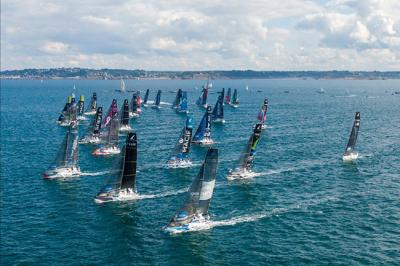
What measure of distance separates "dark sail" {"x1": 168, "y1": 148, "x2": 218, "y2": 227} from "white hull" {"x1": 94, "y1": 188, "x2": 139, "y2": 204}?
1405 cm

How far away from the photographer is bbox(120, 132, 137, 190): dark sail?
71.5 metres

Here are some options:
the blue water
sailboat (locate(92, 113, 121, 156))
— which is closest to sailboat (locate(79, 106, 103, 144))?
the blue water

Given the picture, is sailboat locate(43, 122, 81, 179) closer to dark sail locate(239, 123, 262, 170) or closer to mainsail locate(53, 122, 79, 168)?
mainsail locate(53, 122, 79, 168)

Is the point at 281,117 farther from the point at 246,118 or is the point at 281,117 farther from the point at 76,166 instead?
the point at 76,166

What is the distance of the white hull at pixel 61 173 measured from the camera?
84438 mm

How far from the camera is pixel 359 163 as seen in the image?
98.8 meters

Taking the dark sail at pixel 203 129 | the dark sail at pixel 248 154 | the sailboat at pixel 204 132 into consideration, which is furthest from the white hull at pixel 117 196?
the dark sail at pixel 203 129

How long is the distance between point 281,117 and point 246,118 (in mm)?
14939

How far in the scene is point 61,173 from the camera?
85.1 m

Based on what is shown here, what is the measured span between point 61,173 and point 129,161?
1991cm

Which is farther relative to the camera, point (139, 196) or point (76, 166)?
point (76, 166)

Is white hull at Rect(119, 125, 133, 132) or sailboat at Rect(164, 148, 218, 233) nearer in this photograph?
sailboat at Rect(164, 148, 218, 233)

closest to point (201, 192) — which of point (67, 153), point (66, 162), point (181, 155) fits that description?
point (181, 155)

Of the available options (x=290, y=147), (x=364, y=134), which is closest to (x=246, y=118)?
(x=364, y=134)
